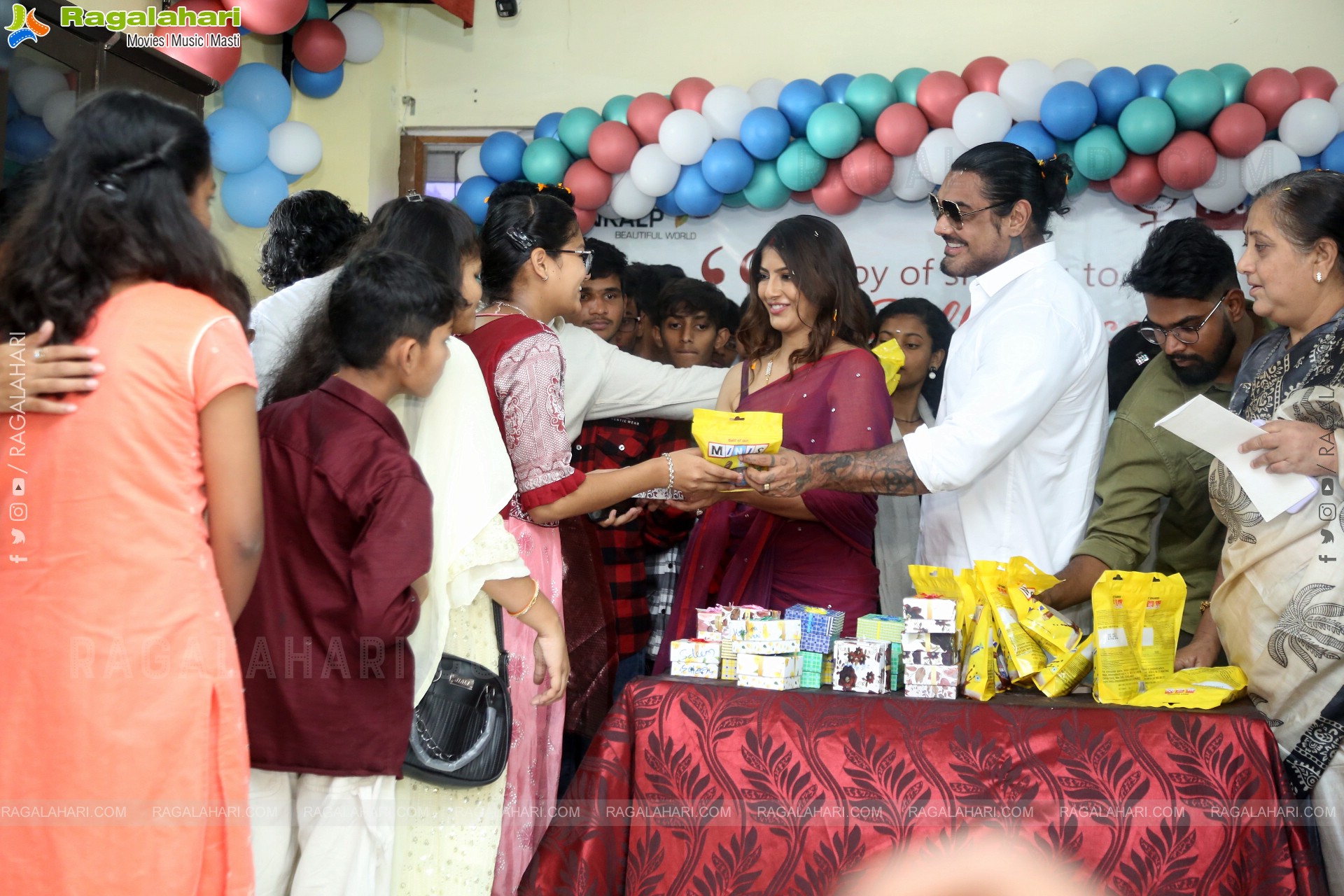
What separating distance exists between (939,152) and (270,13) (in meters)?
2.26

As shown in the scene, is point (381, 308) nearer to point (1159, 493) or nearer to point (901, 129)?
point (1159, 493)

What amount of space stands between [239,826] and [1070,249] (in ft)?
12.1

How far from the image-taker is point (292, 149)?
4074 mm

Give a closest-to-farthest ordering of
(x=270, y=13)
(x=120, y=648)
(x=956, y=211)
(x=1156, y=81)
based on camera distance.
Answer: (x=120, y=648), (x=956, y=211), (x=270, y=13), (x=1156, y=81)

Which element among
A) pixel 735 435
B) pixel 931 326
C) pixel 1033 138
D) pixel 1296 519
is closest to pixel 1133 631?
pixel 1296 519

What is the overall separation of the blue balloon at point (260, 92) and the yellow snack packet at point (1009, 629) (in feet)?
10.5

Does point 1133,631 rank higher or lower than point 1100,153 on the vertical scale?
lower

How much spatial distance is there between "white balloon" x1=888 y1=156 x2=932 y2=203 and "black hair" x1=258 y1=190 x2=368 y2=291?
2.17 meters

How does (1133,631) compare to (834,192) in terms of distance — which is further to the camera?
(834,192)

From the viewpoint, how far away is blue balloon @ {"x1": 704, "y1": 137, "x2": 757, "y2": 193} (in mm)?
4082

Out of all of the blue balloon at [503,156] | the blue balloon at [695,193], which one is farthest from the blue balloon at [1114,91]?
the blue balloon at [503,156]

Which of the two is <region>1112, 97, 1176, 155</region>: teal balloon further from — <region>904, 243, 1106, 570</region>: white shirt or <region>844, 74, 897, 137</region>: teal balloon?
<region>904, 243, 1106, 570</region>: white shirt

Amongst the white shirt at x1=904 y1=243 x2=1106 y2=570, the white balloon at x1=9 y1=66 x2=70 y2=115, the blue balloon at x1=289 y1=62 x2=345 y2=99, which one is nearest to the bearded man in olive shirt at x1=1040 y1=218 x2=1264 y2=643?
the white shirt at x1=904 y1=243 x2=1106 y2=570

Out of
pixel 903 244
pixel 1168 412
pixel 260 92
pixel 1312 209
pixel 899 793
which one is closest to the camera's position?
pixel 899 793
